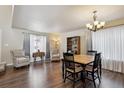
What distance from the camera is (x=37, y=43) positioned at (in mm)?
7449

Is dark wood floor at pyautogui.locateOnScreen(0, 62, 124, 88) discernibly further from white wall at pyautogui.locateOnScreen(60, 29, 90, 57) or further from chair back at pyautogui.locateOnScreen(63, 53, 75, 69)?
white wall at pyautogui.locateOnScreen(60, 29, 90, 57)

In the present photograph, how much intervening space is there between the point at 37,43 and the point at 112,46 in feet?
16.2

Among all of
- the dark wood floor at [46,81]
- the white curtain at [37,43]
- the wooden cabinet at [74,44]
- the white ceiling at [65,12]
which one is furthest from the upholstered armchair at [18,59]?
the wooden cabinet at [74,44]

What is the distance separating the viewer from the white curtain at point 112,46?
14.0 ft

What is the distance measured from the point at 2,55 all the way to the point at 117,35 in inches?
223

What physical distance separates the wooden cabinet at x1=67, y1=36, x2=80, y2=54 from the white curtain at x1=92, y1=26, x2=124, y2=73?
1288mm

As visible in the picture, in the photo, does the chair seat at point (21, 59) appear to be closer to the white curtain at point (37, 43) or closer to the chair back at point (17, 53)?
the chair back at point (17, 53)

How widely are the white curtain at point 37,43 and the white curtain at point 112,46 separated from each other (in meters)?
3.98

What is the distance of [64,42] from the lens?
25.1ft

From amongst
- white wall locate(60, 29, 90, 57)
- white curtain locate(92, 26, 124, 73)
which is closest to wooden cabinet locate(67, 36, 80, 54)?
white wall locate(60, 29, 90, 57)

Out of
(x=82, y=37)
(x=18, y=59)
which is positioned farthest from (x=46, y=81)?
(x=82, y=37)

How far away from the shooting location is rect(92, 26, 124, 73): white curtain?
428 centimetres
